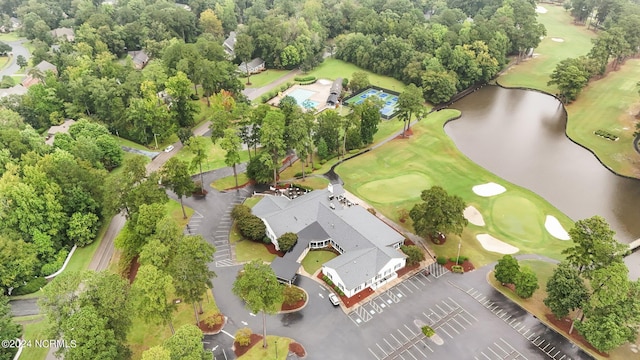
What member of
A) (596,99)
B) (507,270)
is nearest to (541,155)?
(596,99)

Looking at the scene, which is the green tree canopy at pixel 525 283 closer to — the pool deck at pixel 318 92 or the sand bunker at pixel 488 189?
the sand bunker at pixel 488 189

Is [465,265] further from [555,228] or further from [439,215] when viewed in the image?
[555,228]

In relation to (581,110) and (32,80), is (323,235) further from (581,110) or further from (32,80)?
(32,80)

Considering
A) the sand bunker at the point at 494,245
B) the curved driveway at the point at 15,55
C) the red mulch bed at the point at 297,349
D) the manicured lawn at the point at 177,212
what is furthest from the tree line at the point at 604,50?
the curved driveway at the point at 15,55

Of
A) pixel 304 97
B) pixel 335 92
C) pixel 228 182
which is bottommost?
pixel 228 182

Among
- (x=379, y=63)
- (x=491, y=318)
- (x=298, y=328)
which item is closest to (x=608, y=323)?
(x=491, y=318)

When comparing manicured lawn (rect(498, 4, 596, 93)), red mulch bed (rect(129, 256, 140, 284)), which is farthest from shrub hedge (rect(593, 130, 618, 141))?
red mulch bed (rect(129, 256, 140, 284))
